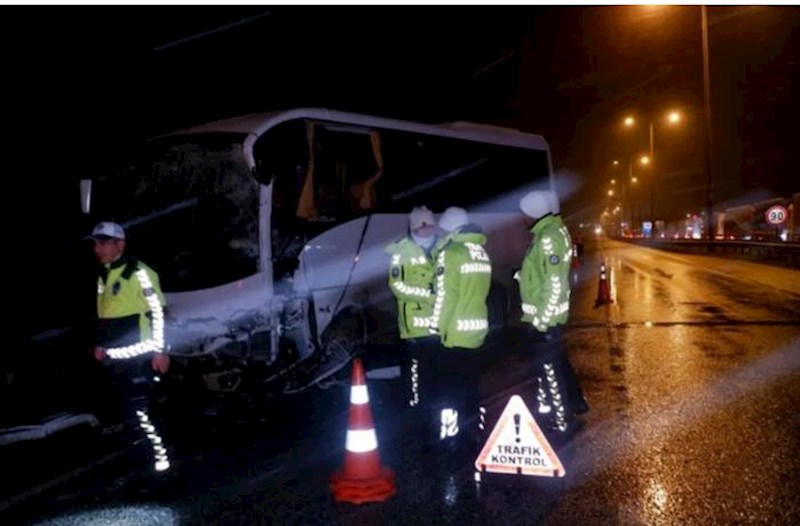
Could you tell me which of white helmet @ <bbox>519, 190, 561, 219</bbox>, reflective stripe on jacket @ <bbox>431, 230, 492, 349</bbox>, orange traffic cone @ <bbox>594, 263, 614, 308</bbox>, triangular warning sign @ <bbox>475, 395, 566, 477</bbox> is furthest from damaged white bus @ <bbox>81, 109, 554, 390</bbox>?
orange traffic cone @ <bbox>594, 263, 614, 308</bbox>

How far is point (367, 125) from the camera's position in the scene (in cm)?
1076

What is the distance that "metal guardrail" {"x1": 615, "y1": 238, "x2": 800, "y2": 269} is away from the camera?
27.5 metres

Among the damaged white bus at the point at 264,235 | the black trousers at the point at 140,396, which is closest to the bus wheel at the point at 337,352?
the damaged white bus at the point at 264,235

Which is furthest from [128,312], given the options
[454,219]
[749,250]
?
[749,250]

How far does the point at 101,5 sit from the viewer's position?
43.3ft

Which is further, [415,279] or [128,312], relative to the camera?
[415,279]

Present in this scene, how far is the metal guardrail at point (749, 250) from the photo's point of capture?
27453 millimetres

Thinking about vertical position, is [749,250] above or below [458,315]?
above

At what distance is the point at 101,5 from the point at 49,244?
4170 millimetres

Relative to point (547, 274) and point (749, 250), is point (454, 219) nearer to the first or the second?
point (547, 274)

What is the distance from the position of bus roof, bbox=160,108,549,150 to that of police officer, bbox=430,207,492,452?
11.8 ft

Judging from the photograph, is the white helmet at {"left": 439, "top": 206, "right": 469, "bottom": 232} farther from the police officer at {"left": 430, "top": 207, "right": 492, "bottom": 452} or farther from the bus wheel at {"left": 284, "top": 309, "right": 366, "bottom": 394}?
the bus wheel at {"left": 284, "top": 309, "right": 366, "bottom": 394}

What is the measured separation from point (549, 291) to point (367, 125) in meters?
5.21

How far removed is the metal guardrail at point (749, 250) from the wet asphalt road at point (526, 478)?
1901 centimetres
